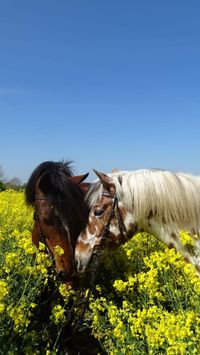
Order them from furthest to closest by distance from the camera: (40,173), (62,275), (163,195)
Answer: (40,173) < (62,275) < (163,195)

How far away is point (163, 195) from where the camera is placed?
290cm

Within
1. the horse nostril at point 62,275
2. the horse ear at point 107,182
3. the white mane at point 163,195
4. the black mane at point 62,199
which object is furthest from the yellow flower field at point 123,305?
the horse ear at point 107,182

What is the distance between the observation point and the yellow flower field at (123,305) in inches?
80.0

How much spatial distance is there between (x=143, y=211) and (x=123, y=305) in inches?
28.0

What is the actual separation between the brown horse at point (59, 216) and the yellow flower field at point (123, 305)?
23cm

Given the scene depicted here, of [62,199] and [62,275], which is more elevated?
[62,199]

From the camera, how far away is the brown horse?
341 centimetres

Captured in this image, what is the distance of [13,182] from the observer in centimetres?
2834

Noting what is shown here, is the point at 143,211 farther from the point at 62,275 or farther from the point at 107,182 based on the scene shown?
the point at 62,275

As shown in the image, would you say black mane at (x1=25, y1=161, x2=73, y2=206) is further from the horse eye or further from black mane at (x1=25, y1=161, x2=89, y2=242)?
the horse eye

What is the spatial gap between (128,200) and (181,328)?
1318mm

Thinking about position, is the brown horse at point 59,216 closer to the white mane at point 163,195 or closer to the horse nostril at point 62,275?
the horse nostril at point 62,275

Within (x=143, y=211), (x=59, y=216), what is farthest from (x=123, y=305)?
(x=59, y=216)

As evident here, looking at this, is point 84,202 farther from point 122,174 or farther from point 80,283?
point 80,283
